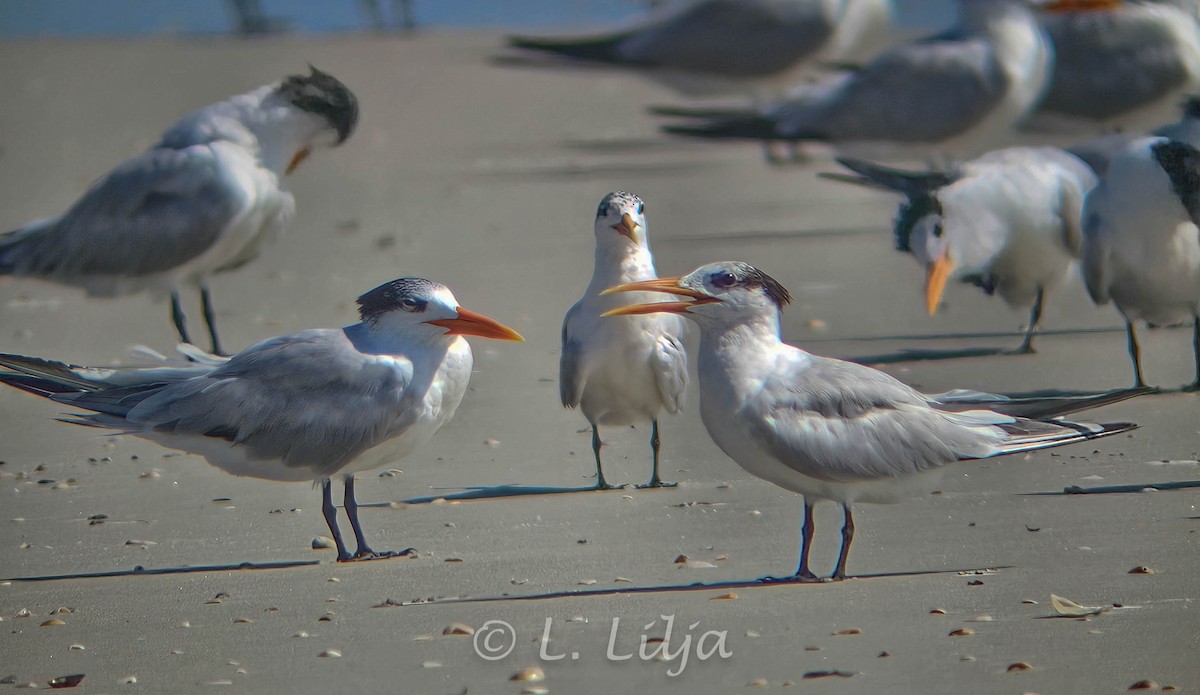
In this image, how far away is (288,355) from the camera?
4676mm

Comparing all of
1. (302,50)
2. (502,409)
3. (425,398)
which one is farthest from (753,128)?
(302,50)

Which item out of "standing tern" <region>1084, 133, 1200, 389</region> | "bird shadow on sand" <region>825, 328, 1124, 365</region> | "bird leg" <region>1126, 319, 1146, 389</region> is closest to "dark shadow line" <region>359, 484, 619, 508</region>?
"bird shadow on sand" <region>825, 328, 1124, 365</region>

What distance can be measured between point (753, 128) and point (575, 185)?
132 centimetres

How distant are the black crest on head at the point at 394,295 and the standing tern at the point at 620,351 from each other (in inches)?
31.0

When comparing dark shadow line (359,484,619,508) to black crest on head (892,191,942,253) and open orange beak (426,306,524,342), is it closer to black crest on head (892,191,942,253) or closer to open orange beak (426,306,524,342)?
open orange beak (426,306,524,342)

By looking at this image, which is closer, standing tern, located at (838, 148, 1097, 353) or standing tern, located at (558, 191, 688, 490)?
standing tern, located at (558, 191, 688, 490)

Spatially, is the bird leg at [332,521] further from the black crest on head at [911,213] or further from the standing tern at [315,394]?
the black crest on head at [911,213]

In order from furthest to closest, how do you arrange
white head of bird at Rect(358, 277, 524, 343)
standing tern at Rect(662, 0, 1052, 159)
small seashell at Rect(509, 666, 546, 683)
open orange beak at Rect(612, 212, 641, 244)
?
1. standing tern at Rect(662, 0, 1052, 159)
2. open orange beak at Rect(612, 212, 641, 244)
3. white head of bird at Rect(358, 277, 524, 343)
4. small seashell at Rect(509, 666, 546, 683)

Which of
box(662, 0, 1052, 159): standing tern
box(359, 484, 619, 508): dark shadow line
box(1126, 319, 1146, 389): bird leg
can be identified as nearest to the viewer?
box(359, 484, 619, 508): dark shadow line

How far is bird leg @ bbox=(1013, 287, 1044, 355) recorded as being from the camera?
702 centimetres

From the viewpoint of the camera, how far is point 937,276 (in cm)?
713

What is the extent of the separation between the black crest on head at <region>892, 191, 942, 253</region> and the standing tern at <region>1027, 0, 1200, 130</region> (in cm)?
385

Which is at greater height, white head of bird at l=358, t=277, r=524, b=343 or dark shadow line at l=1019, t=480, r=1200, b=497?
white head of bird at l=358, t=277, r=524, b=343

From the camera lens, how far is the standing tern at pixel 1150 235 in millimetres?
6094
